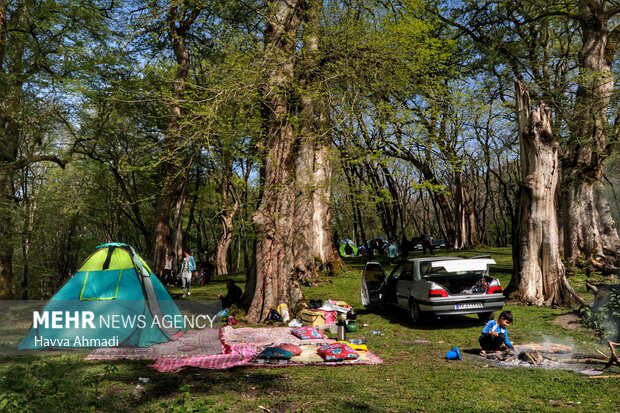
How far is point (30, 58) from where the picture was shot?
17.6 metres

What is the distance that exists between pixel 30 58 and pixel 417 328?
54.2ft

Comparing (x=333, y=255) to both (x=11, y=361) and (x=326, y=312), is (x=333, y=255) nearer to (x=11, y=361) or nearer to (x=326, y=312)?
(x=326, y=312)

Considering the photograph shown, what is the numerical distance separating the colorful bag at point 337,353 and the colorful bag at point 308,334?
5.06 feet

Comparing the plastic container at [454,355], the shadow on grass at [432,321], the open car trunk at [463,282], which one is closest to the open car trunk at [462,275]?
the open car trunk at [463,282]

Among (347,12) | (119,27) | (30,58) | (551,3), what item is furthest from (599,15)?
(30,58)

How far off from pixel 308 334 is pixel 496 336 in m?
3.82

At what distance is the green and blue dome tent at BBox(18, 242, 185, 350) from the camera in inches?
389

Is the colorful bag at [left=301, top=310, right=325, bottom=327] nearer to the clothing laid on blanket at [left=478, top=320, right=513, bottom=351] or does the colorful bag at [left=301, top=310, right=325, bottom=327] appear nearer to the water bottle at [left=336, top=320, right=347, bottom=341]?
the water bottle at [left=336, top=320, right=347, bottom=341]

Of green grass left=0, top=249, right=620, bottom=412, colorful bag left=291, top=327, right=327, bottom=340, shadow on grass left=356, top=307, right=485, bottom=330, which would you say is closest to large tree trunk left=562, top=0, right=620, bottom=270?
shadow on grass left=356, top=307, right=485, bottom=330

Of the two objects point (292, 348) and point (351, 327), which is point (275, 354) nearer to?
Result: point (292, 348)

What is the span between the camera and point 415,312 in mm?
11867

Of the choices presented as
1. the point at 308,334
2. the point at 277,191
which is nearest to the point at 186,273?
the point at 277,191

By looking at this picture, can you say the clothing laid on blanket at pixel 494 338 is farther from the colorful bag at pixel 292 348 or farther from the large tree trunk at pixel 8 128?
the large tree trunk at pixel 8 128

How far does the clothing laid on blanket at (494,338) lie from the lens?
28.9 ft
